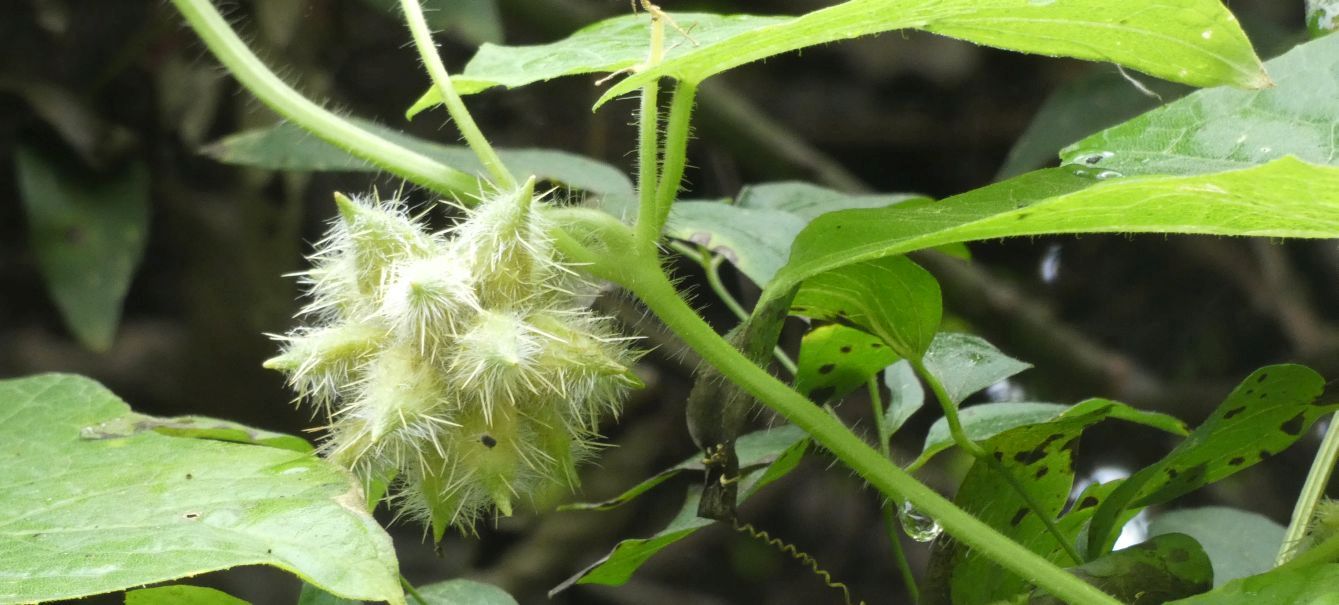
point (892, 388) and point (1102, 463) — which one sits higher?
point (892, 388)

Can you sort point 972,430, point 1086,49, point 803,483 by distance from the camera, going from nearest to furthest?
point 1086,49
point 972,430
point 803,483

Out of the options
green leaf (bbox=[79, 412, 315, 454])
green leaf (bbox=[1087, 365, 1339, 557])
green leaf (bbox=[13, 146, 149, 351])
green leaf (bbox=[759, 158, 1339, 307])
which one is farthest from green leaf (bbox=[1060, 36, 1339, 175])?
green leaf (bbox=[13, 146, 149, 351])

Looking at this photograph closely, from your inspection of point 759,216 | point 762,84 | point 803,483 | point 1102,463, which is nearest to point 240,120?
point 762,84

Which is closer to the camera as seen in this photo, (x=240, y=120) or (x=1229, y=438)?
(x=1229, y=438)

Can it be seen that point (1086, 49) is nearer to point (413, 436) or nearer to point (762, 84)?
point (413, 436)

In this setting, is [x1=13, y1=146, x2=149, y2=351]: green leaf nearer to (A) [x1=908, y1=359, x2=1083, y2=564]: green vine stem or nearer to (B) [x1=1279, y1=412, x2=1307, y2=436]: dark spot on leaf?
(A) [x1=908, y1=359, x2=1083, y2=564]: green vine stem

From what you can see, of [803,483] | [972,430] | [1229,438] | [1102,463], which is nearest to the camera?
[1229,438]

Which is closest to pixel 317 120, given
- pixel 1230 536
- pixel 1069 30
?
pixel 1069 30

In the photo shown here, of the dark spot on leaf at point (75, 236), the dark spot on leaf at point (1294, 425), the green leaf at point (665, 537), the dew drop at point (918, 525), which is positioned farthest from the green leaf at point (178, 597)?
the dark spot on leaf at point (75, 236)
